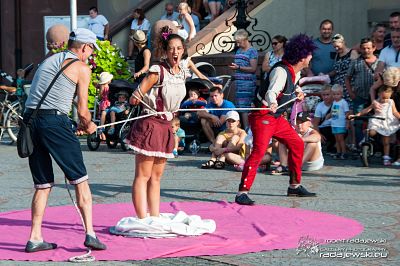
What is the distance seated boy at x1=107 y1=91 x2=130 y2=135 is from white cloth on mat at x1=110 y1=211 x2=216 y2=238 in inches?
318

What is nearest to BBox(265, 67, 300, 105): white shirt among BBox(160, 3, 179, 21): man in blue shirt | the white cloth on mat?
the white cloth on mat

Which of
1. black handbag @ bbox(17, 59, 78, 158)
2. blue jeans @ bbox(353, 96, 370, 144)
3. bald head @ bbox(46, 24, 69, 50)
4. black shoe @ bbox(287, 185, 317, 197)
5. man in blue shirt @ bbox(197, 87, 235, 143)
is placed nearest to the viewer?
black handbag @ bbox(17, 59, 78, 158)

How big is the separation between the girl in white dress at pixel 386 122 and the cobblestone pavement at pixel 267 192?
0.35m

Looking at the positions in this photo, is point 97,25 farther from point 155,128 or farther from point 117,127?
point 155,128

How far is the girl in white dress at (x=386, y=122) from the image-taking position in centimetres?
1507

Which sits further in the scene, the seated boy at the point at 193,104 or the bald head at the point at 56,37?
the seated boy at the point at 193,104

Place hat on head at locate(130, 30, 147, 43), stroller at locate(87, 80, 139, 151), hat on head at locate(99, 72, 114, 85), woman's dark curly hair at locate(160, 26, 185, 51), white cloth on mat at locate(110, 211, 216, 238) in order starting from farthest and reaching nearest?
hat on head at locate(99, 72, 114, 85)
hat on head at locate(130, 30, 147, 43)
stroller at locate(87, 80, 139, 151)
woman's dark curly hair at locate(160, 26, 185, 51)
white cloth on mat at locate(110, 211, 216, 238)

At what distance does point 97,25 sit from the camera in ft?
78.7

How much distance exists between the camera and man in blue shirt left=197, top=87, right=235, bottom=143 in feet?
54.2

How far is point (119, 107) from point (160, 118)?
7.99 m

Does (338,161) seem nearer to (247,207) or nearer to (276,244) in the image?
(247,207)

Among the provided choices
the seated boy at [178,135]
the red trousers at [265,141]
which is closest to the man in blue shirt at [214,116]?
the seated boy at [178,135]

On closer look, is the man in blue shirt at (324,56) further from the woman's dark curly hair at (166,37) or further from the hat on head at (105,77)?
the woman's dark curly hair at (166,37)

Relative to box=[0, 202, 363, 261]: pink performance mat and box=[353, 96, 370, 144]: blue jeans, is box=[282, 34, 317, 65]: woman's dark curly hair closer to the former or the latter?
box=[0, 202, 363, 261]: pink performance mat
